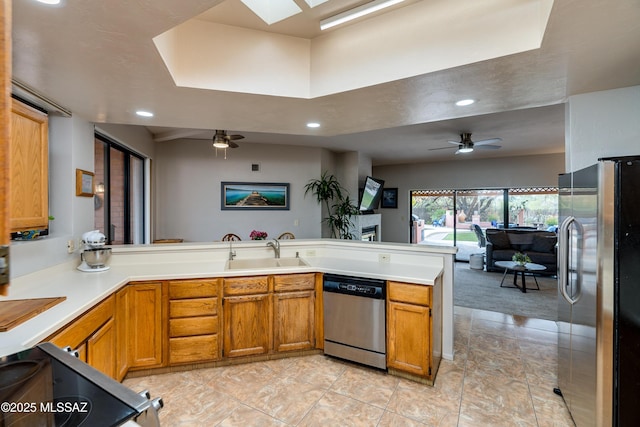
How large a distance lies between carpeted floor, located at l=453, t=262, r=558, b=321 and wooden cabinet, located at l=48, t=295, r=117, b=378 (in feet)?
11.4

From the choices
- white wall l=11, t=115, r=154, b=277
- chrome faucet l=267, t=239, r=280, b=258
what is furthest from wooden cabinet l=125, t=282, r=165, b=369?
chrome faucet l=267, t=239, r=280, b=258

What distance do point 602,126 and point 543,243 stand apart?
193 inches

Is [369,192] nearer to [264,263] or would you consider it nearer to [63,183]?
[264,263]

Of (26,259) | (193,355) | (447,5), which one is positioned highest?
(447,5)

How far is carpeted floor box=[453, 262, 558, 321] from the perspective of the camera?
412cm

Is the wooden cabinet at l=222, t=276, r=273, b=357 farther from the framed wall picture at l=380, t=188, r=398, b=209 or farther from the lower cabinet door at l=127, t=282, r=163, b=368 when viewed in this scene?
the framed wall picture at l=380, t=188, r=398, b=209

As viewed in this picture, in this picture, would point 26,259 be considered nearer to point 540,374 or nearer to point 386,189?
point 540,374

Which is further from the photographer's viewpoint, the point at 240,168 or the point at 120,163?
the point at 240,168

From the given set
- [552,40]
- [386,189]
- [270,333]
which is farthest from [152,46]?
[386,189]

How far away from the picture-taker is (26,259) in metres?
2.07

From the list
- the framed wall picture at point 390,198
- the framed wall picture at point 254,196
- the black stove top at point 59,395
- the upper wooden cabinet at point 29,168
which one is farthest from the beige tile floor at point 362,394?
the framed wall picture at point 390,198

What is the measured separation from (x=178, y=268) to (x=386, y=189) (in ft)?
21.6

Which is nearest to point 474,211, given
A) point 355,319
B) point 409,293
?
point 409,293

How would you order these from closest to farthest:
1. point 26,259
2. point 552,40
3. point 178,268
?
point 552,40 → point 26,259 → point 178,268
